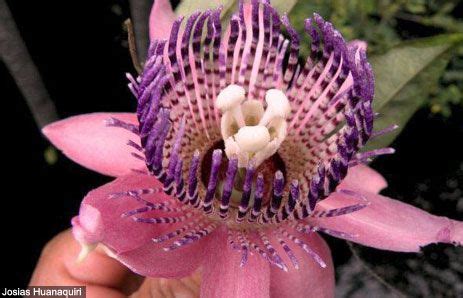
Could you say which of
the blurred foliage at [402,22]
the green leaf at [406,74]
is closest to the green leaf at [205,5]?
the green leaf at [406,74]

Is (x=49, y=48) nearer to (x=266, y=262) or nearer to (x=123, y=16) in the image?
(x=123, y=16)

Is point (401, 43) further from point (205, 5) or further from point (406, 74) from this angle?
point (205, 5)

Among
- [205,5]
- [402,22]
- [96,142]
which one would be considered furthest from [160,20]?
[402,22]

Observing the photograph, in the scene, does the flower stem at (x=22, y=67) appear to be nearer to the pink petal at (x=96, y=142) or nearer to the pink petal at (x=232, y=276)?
the pink petal at (x=96, y=142)

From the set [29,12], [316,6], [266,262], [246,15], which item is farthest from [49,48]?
[266,262]

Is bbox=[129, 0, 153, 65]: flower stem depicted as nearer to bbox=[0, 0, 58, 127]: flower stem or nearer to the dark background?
bbox=[0, 0, 58, 127]: flower stem
